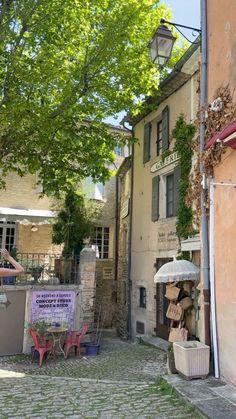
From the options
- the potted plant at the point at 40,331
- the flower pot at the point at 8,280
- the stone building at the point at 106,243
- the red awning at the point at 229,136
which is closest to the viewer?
the red awning at the point at 229,136

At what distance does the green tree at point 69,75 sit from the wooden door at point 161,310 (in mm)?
4595

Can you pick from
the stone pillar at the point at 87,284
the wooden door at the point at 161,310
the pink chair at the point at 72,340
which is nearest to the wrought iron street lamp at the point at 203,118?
the wooden door at the point at 161,310

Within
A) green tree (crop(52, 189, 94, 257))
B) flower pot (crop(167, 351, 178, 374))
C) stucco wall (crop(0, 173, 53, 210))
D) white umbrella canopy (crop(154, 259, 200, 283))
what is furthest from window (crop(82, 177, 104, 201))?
flower pot (crop(167, 351, 178, 374))

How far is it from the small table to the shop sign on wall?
925 millimetres

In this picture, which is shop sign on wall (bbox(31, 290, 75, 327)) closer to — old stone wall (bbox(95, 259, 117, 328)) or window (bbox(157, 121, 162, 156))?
old stone wall (bbox(95, 259, 117, 328))

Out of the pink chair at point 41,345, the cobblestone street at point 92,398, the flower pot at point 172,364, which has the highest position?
the flower pot at point 172,364

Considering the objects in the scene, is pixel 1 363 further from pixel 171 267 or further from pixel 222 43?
pixel 222 43

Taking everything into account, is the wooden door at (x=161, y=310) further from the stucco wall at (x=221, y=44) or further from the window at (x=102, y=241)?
the window at (x=102, y=241)

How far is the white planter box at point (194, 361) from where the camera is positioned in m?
6.29

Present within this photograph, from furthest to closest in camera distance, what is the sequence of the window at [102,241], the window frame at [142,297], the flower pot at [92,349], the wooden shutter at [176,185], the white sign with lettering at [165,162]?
the window at [102,241], the window frame at [142,297], the white sign with lettering at [165,162], the flower pot at [92,349], the wooden shutter at [176,185]

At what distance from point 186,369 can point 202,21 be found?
21.7 feet

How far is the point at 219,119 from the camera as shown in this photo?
6824 millimetres

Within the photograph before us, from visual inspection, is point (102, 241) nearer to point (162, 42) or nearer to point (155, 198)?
point (155, 198)

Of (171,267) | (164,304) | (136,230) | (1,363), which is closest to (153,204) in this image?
(136,230)
